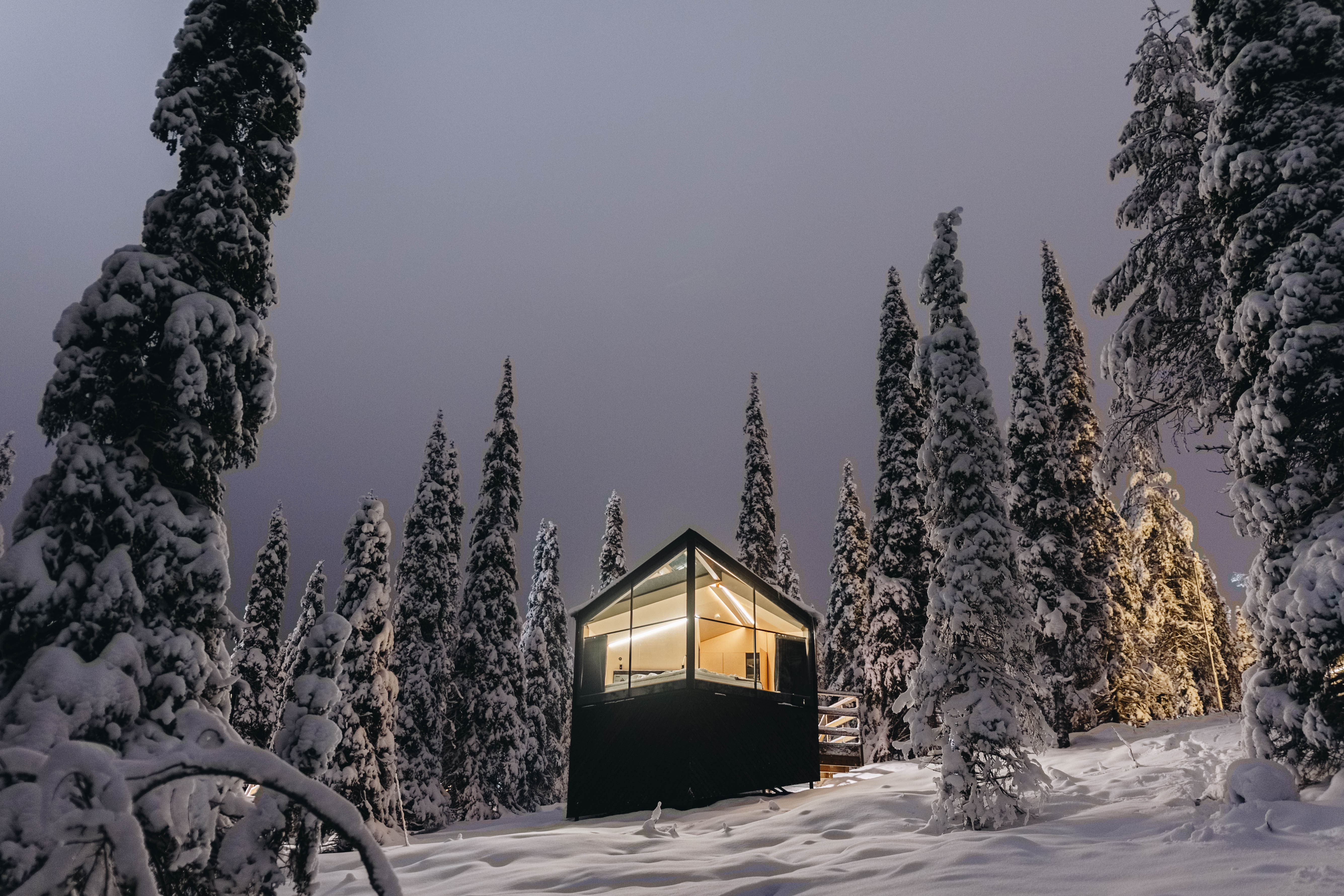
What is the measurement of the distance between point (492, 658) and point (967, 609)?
70.0ft

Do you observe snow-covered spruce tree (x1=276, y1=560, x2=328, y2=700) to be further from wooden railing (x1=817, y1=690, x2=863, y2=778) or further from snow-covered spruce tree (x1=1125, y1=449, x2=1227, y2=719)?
snow-covered spruce tree (x1=1125, y1=449, x2=1227, y2=719)

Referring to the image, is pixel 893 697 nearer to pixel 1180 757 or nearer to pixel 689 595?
pixel 689 595

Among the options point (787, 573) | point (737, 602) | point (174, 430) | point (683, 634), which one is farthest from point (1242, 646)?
point (174, 430)

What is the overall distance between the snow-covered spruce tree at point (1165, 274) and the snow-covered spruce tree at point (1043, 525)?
8068 millimetres

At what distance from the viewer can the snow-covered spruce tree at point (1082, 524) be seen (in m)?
21.0

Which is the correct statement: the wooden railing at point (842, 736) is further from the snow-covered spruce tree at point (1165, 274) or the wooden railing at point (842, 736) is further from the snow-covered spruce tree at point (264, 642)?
the snow-covered spruce tree at point (264, 642)

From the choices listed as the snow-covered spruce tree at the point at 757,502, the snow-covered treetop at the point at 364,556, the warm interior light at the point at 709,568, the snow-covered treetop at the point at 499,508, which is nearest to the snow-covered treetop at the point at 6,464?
the snow-covered treetop at the point at 499,508

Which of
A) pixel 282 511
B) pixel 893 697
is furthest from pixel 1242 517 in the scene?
pixel 282 511

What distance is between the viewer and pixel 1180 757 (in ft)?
40.9

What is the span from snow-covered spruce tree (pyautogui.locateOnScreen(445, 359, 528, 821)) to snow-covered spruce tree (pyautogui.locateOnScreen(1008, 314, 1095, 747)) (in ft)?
56.3

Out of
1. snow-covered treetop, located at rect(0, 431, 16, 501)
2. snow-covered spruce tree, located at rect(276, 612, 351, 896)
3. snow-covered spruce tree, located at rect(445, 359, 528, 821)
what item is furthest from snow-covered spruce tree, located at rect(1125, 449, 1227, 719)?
snow-covered treetop, located at rect(0, 431, 16, 501)

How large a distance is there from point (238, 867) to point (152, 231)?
21.1 ft

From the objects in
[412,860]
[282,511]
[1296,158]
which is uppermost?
[282,511]

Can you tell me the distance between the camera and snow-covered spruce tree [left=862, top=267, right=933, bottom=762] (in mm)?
22875
